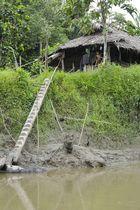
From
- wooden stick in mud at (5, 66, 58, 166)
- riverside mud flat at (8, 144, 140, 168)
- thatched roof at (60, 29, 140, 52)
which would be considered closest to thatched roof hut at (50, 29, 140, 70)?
thatched roof at (60, 29, 140, 52)

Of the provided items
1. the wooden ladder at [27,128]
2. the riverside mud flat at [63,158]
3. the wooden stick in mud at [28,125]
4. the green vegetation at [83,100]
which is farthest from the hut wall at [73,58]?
the riverside mud flat at [63,158]

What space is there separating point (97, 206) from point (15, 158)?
392cm

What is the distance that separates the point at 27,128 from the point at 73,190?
354 cm

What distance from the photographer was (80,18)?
1545 cm

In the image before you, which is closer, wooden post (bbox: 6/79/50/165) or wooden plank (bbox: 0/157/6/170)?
wooden plank (bbox: 0/157/6/170)

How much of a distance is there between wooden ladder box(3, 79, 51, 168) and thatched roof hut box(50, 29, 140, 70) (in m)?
6.57

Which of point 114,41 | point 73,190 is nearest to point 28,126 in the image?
point 73,190

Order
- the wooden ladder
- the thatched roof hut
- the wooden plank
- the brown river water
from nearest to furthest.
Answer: the brown river water → the wooden plank → the wooden ladder → the thatched roof hut

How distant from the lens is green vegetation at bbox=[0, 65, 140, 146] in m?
12.0

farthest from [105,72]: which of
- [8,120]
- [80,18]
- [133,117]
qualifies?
[8,120]

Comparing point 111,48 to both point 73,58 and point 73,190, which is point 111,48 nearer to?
point 73,58

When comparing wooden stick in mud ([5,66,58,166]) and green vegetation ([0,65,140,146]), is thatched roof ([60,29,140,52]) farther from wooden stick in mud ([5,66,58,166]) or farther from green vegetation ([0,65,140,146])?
wooden stick in mud ([5,66,58,166])

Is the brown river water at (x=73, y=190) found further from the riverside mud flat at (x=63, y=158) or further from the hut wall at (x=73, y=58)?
the hut wall at (x=73, y=58)

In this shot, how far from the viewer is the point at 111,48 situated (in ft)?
63.5
